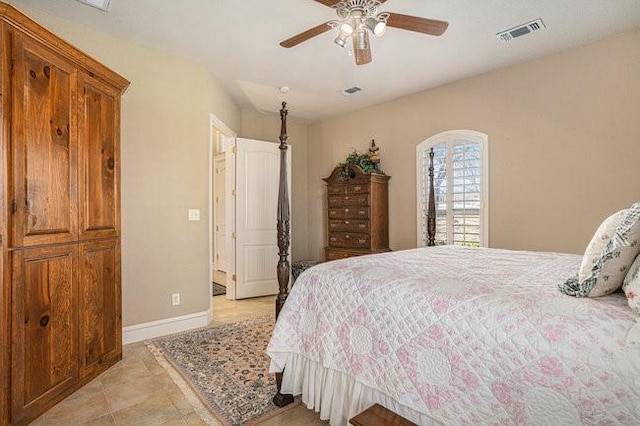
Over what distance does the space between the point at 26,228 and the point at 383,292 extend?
2016 mm

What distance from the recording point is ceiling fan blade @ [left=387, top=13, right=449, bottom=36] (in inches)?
85.7

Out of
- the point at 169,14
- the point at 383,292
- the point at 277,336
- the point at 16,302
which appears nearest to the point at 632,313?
the point at 383,292

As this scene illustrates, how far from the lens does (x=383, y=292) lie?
5.07ft

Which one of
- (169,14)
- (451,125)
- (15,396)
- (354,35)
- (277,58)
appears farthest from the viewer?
(451,125)

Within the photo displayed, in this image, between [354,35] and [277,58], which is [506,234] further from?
[277,58]

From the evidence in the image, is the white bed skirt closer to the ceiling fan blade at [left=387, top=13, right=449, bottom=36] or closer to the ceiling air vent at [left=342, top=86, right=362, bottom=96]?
the ceiling fan blade at [left=387, top=13, right=449, bottom=36]

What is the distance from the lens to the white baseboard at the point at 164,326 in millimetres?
3115

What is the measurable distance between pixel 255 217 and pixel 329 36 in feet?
8.68

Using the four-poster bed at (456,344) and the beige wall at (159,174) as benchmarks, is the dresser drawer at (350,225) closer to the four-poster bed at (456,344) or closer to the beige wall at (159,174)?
the beige wall at (159,174)

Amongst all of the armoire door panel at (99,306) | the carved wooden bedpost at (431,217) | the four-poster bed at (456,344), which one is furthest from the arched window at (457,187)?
the armoire door panel at (99,306)

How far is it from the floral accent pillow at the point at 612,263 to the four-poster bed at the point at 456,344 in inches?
1.9

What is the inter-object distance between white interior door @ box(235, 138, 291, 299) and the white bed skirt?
2.89 m

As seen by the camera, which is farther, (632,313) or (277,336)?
(277,336)

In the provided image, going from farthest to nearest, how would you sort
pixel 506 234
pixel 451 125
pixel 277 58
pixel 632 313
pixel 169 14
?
pixel 451 125 < pixel 506 234 < pixel 277 58 < pixel 169 14 < pixel 632 313
